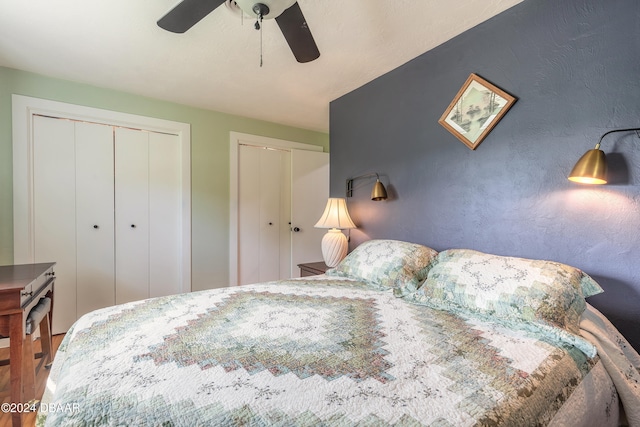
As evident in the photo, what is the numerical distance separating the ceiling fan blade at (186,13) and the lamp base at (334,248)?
1715mm

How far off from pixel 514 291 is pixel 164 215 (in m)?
3.00

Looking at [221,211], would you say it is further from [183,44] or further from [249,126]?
[183,44]

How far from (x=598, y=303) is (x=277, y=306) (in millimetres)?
1481

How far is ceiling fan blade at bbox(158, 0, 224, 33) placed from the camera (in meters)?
1.20

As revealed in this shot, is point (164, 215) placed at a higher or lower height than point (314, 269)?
higher

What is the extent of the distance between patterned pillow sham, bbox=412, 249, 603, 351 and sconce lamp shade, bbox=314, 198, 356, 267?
1.04m

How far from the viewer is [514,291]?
1189 millimetres

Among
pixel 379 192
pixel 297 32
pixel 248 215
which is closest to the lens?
pixel 297 32

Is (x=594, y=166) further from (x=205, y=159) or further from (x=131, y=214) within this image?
(x=131, y=214)

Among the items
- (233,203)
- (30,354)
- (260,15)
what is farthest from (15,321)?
(233,203)

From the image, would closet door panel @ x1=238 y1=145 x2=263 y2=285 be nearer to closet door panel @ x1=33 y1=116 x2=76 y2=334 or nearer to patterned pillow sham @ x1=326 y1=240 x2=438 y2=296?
closet door panel @ x1=33 y1=116 x2=76 y2=334

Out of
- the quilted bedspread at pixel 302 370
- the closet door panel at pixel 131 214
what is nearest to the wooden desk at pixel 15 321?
the quilted bedspread at pixel 302 370

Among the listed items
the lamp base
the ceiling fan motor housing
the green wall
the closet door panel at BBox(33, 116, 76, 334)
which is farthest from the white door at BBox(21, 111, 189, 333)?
the ceiling fan motor housing

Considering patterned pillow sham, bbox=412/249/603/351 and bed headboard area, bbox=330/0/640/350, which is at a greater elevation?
bed headboard area, bbox=330/0/640/350
